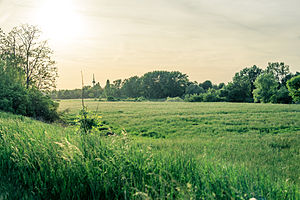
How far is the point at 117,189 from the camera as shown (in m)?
3.76

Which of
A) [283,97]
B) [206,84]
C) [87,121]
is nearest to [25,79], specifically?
[87,121]

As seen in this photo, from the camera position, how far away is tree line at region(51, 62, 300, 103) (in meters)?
72.9

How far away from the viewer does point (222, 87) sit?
106 metres

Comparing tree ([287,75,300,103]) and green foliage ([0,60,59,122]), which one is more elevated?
tree ([287,75,300,103])

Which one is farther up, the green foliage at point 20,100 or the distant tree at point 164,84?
the distant tree at point 164,84

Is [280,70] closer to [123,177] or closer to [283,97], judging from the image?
[283,97]

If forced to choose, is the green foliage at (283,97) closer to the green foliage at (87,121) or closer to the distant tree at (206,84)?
the distant tree at (206,84)

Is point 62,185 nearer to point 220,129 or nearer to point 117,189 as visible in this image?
point 117,189

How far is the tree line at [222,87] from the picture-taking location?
7294 centimetres

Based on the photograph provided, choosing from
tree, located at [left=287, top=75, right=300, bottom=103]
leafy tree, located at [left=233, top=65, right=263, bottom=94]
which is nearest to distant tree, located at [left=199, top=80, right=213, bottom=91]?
leafy tree, located at [left=233, top=65, right=263, bottom=94]

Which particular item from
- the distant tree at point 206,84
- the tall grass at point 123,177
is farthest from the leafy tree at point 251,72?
the tall grass at point 123,177

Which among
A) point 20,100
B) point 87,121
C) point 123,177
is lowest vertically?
point 123,177

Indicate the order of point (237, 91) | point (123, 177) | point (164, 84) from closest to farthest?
point (123, 177) < point (237, 91) < point (164, 84)

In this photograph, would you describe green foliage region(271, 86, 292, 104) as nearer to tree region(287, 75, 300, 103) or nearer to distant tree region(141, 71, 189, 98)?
tree region(287, 75, 300, 103)
